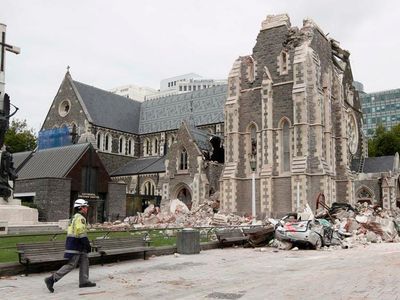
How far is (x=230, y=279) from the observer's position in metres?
10.4

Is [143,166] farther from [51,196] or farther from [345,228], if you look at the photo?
[345,228]

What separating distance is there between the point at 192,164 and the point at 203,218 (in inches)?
339

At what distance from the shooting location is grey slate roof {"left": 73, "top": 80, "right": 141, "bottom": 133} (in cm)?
5188

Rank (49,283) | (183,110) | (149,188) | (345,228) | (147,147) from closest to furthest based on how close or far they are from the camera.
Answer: (49,283) → (345,228) → (149,188) → (183,110) → (147,147)

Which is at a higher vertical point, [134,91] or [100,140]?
[134,91]

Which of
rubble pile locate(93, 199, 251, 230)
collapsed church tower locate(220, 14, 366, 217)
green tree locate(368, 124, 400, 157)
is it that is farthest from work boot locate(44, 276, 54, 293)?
green tree locate(368, 124, 400, 157)

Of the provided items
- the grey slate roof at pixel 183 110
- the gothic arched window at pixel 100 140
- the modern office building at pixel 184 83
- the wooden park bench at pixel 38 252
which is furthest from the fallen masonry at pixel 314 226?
the modern office building at pixel 184 83

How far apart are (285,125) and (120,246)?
21.2 metres

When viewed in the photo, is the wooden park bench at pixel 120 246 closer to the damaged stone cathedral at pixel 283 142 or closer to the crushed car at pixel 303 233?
the crushed car at pixel 303 233

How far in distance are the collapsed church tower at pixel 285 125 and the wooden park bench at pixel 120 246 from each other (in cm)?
1788

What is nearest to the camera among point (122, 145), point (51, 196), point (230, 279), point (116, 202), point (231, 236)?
point (230, 279)

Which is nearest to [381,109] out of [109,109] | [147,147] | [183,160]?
[147,147]

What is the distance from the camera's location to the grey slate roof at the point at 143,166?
4787cm

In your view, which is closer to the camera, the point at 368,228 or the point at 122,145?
the point at 368,228
